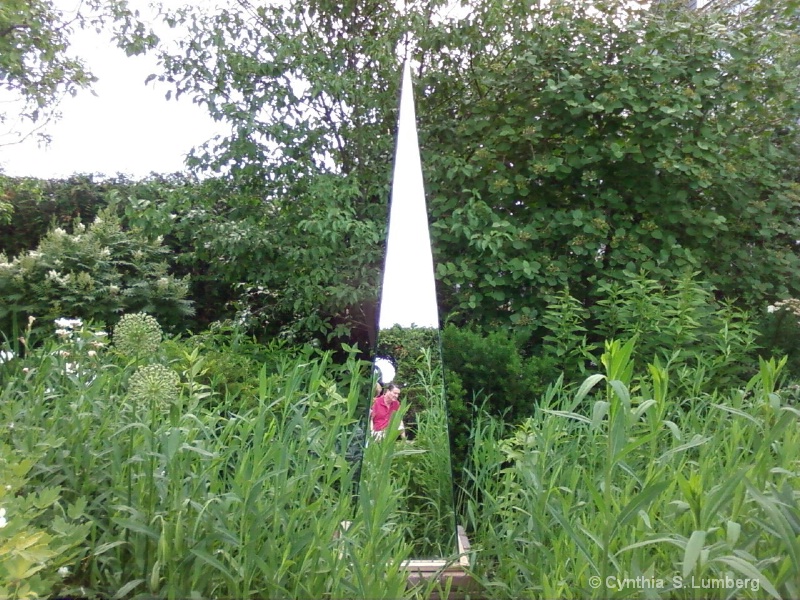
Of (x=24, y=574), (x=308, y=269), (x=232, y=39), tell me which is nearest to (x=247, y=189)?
(x=308, y=269)

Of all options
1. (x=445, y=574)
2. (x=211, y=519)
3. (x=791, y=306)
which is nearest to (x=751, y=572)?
(x=445, y=574)

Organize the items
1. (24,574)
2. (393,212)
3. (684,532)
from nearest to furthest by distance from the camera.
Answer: (24,574)
(684,532)
(393,212)

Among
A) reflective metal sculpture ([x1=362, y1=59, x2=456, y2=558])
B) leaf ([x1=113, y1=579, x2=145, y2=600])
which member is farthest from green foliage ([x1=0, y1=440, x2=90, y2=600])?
reflective metal sculpture ([x1=362, y1=59, x2=456, y2=558])

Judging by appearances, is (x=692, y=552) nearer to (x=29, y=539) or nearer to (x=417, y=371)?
(x=417, y=371)

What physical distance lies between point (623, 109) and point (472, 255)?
136 cm

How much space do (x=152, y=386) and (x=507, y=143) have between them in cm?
289

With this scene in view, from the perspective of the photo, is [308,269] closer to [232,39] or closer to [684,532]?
[232,39]

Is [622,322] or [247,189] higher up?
[247,189]

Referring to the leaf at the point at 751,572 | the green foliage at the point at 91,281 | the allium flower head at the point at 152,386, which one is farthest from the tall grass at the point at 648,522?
the green foliage at the point at 91,281

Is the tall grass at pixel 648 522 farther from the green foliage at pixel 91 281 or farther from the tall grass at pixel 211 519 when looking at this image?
the green foliage at pixel 91 281

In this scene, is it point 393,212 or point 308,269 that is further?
point 308,269

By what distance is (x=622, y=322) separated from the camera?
3609 mm

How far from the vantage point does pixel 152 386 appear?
5.65 ft

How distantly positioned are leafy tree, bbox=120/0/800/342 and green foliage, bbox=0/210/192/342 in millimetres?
817
